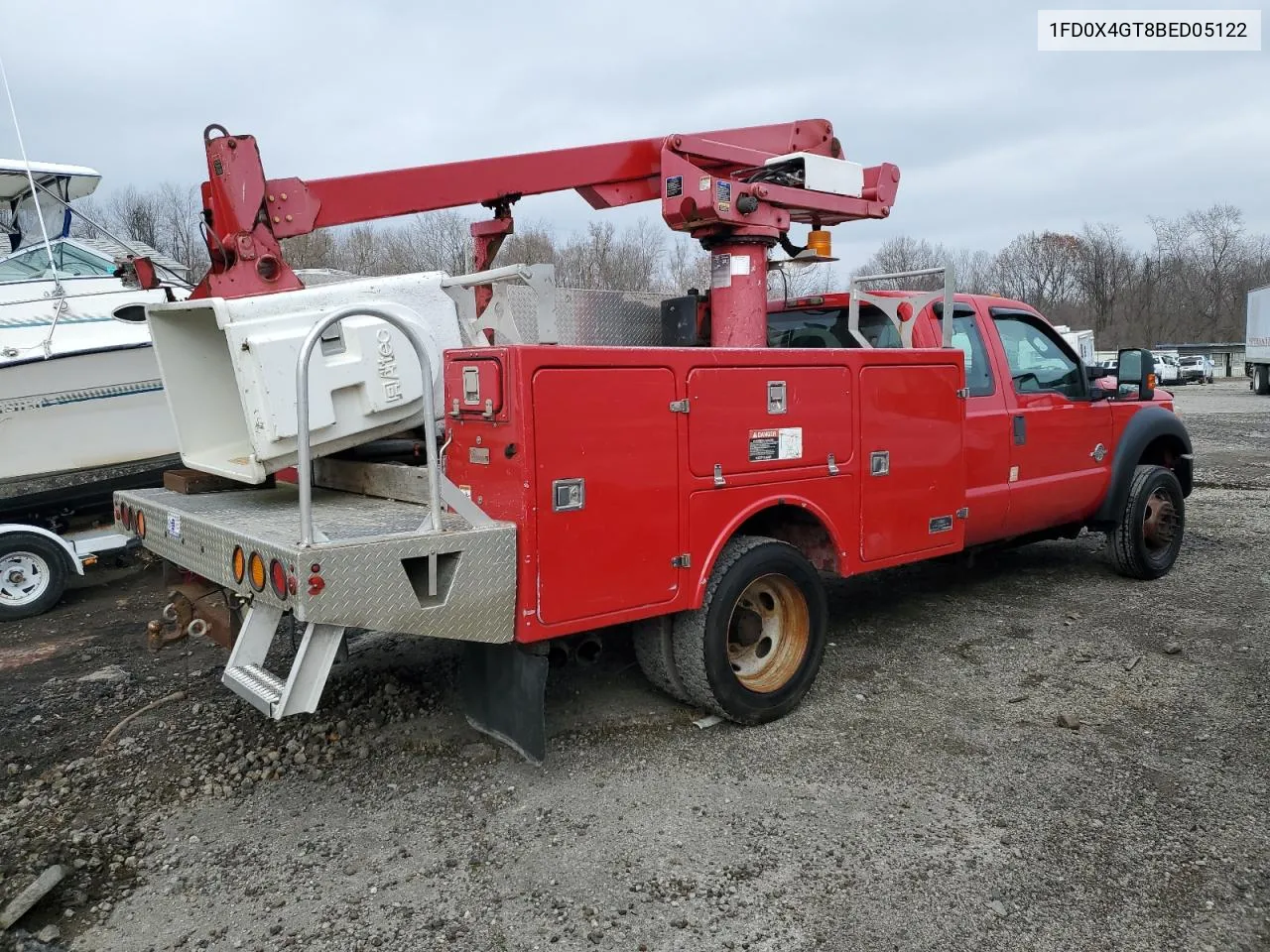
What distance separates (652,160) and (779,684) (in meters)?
2.96

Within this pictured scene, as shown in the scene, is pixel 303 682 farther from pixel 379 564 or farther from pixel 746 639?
pixel 746 639

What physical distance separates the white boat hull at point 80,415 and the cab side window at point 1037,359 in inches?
239

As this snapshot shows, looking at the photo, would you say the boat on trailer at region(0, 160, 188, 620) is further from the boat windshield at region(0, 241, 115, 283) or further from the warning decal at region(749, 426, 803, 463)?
the warning decal at region(749, 426, 803, 463)

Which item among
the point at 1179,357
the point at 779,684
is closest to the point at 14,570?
the point at 779,684

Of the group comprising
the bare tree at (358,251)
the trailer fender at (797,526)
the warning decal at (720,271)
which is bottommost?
the trailer fender at (797,526)

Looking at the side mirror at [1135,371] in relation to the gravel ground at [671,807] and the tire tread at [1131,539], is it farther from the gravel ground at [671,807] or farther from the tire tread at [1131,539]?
the gravel ground at [671,807]

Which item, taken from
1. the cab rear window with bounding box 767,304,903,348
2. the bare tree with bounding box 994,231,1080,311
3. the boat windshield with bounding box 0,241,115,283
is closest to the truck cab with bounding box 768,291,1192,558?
the cab rear window with bounding box 767,304,903,348

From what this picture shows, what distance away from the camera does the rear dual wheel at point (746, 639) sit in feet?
13.2

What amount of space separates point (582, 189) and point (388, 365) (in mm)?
1852

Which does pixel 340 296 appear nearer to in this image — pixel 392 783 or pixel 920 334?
pixel 392 783

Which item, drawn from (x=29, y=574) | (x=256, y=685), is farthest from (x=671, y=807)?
(x=29, y=574)

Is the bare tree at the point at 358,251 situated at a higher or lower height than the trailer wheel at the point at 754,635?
higher

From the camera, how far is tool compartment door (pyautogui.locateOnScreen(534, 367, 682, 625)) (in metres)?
3.41

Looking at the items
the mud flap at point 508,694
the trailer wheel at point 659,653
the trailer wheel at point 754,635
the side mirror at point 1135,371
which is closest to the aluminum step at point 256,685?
the mud flap at point 508,694
